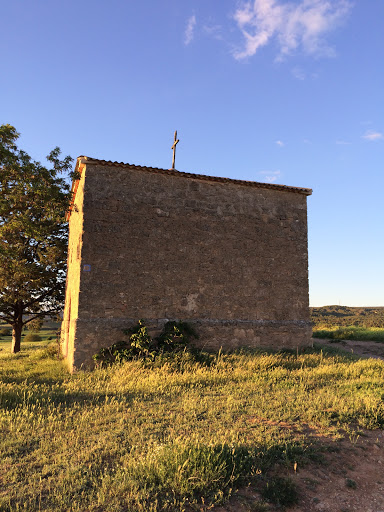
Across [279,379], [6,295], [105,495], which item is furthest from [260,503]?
[6,295]

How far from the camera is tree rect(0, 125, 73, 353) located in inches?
511

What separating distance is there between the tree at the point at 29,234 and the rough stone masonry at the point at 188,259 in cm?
250

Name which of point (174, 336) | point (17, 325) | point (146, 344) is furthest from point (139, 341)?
point (17, 325)

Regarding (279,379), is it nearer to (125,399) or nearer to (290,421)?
(290,421)

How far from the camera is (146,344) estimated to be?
10.5 meters

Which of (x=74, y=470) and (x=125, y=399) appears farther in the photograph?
(x=125, y=399)

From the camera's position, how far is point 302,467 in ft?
15.2

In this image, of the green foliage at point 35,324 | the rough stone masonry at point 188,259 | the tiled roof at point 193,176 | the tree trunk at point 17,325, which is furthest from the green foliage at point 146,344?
the green foliage at point 35,324

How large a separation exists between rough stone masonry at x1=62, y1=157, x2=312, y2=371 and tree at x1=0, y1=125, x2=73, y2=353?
8.19ft

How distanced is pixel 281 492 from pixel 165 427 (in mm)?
2124

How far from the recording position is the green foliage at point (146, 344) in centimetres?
1039

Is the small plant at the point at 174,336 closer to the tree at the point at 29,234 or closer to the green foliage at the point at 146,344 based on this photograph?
the green foliage at the point at 146,344

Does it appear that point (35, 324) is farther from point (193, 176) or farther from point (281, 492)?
point (281, 492)

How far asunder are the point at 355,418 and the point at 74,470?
4856mm
